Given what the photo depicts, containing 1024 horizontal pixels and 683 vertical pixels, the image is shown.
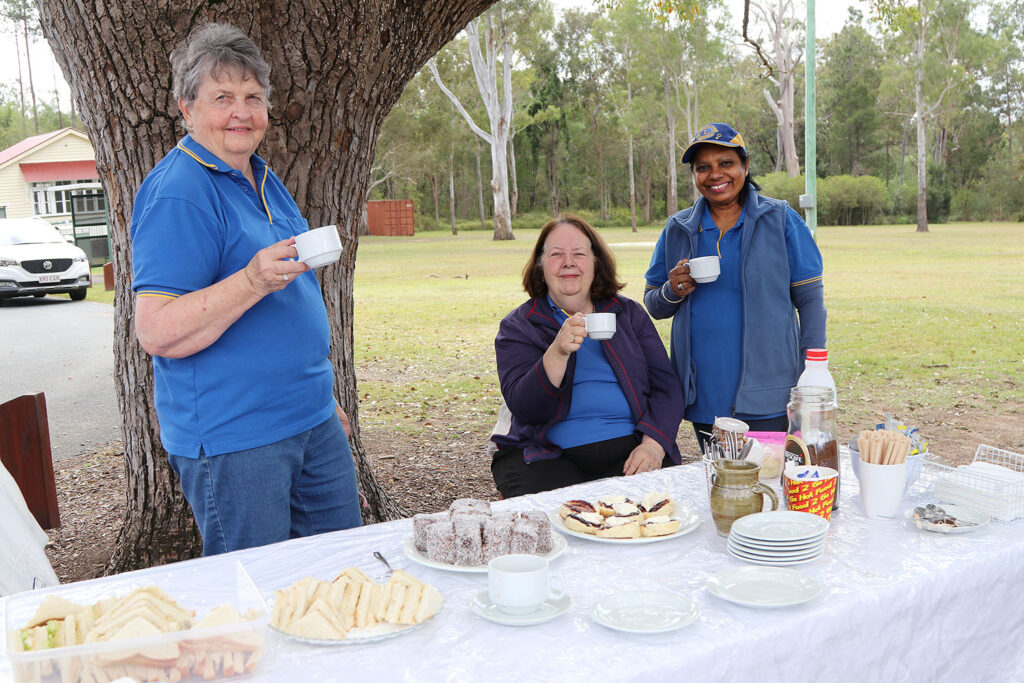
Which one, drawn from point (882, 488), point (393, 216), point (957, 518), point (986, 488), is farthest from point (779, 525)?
point (393, 216)

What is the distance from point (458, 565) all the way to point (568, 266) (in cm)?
165

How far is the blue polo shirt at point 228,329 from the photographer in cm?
205

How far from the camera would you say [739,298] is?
3.23 metres

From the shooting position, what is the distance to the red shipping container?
47.7m

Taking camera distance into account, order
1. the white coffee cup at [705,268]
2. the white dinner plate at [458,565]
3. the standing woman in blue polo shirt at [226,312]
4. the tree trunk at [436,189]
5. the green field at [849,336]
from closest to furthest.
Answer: the white dinner plate at [458,565], the standing woman in blue polo shirt at [226,312], the white coffee cup at [705,268], the green field at [849,336], the tree trunk at [436,189]

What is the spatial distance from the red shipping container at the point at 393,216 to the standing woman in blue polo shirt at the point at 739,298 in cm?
4501

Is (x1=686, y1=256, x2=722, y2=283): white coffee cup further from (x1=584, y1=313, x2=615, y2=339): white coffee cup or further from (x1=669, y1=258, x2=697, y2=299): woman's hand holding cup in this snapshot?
(x1=584, y1=313, x2=615, y2=339): white coffee cup

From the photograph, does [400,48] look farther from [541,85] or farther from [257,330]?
[541,85]

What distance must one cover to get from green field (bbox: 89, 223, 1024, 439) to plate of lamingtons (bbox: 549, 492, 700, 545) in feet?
15.7

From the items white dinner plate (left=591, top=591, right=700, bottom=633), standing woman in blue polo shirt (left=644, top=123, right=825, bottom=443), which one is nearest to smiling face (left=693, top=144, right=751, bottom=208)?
standing woman in blue polo shirt (left=644, top=123, right=825, bottom=443)

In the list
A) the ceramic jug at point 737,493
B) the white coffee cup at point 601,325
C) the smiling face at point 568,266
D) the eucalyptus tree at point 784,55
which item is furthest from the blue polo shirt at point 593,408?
the eucalyptus tree at point 784,55

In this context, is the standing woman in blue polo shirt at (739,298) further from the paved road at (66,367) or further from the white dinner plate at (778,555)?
the paved road at (66,367)

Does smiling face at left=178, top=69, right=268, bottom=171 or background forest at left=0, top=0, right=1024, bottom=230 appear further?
background forest at left=0, top=0, right=1024, bottom=230

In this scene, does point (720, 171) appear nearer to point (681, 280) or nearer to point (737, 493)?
point (681, 280)
